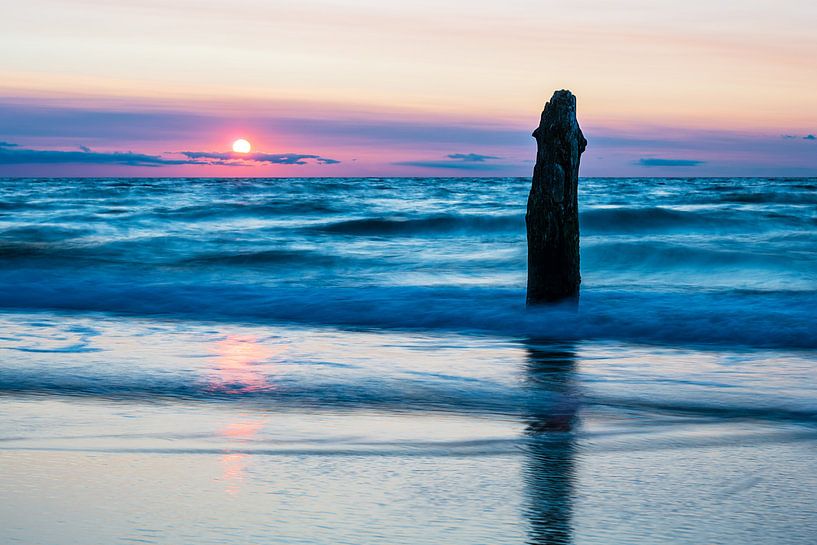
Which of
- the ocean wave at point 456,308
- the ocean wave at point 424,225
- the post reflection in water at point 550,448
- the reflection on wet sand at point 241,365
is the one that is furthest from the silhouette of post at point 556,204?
the ocean wave at point 424,225

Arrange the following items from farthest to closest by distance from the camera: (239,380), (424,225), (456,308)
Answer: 1. (424,225)
2. (456,308)
3. (239,380)

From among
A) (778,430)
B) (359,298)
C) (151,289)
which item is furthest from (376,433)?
(151,289)

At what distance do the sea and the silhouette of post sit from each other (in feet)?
1.15

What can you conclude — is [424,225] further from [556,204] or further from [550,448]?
[550,448]

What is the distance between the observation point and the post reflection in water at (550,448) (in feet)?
10.7

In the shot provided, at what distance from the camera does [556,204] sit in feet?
32.6

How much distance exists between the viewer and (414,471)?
12.9 feet

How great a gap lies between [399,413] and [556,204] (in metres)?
5.07

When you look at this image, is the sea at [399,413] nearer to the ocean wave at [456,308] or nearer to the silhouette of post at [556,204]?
the ocean wave at [456,308]

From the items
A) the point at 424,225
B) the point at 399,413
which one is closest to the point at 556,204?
the point at 399,413

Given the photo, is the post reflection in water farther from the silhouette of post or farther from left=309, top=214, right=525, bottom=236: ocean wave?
left=309, top=214, right=525, bottom=236: ocean wave

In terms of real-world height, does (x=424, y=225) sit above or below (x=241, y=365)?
above

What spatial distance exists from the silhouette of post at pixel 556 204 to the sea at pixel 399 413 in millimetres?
350

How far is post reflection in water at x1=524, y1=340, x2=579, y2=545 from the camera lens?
3.27 m
